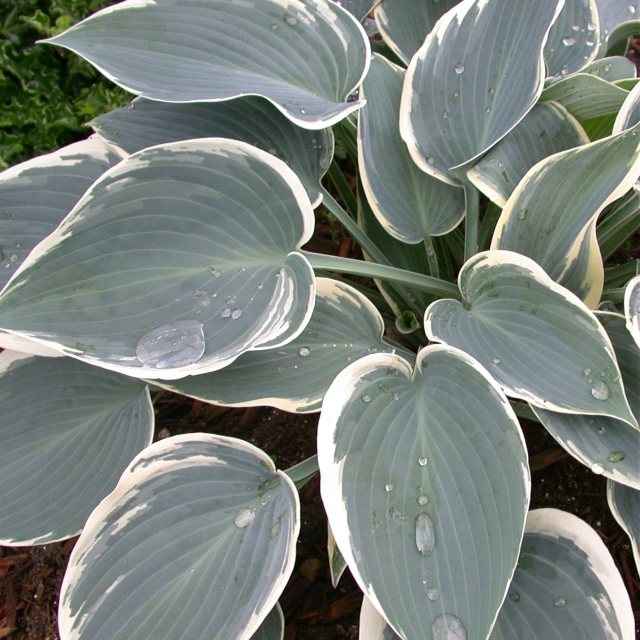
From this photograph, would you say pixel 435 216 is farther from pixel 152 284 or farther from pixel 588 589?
pixel 588 589

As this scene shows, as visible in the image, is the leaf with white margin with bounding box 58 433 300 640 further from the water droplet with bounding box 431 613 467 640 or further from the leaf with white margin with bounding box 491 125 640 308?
the leaf with white margin with bounding box 491 125 640 308

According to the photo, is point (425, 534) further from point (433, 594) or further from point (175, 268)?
point (175, 268)

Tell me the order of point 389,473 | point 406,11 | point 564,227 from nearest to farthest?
point 389,473 → point 564,227 → point 406,11

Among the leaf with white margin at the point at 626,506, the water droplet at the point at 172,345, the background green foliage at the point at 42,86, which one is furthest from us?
the background green foliage at the point at 42,86

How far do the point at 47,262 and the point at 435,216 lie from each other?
0.74m

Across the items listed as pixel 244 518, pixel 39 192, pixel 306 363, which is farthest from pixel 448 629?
pixel 39 192

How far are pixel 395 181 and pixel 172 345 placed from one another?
1.96 feet

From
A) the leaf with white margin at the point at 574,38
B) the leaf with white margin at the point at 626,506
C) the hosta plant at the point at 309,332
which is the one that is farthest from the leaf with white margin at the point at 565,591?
the leaf with white margin at the point at 574,38

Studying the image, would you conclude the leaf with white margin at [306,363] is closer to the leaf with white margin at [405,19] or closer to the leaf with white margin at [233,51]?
the leaf with white margin at [233,51]

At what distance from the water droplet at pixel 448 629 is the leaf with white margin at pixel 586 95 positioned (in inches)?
37.3

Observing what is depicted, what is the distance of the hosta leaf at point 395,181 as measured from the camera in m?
1.07

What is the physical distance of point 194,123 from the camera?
3.36 feet

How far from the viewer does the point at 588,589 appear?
77cm

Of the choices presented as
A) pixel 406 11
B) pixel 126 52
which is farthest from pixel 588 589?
pixel 406 11
